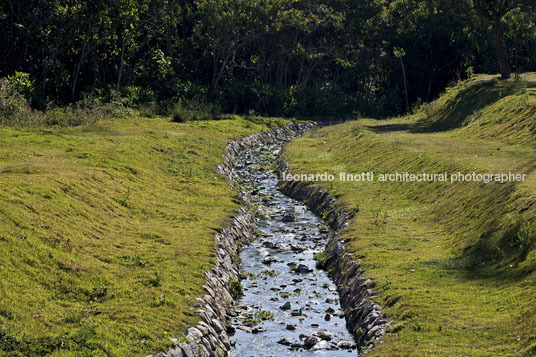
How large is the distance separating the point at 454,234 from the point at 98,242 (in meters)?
11.6

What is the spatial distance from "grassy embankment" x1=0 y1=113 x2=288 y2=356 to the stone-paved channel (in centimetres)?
173

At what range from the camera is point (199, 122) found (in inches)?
2048

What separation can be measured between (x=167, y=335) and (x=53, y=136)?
2027 cm

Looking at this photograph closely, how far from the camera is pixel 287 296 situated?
63.5 feet

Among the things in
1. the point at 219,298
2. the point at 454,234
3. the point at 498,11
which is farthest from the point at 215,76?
the point at 219,298

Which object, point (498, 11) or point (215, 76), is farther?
point (215, 76)

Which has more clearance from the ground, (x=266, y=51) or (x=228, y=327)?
(x=266, y=51)

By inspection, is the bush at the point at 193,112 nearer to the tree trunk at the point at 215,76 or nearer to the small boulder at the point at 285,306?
the tree trunk at the point at 215,76

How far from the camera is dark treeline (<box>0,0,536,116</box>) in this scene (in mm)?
46875

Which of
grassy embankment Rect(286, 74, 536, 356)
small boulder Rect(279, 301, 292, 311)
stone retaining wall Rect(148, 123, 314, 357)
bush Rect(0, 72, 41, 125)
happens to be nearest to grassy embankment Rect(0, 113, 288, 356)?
stone retaining wall Rect(148, 123, 314, 357)

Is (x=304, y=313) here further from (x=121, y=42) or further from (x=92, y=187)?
(x=121, y=42)

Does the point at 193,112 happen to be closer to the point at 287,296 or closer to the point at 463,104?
the point at 463,104

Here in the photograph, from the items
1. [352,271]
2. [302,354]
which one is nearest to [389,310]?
[302,354]

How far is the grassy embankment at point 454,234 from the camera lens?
45.9 ft
